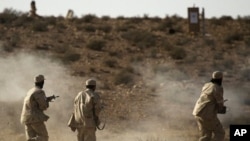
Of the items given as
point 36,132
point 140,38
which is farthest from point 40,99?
point 140,38

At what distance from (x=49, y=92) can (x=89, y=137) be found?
10843 mm

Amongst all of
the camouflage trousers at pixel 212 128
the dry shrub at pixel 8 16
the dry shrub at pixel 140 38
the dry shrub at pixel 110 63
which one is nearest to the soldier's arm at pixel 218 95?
the camouflage trousers at pixel 212 128

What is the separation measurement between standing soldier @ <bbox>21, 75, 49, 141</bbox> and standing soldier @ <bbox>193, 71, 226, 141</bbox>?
10.00 ft

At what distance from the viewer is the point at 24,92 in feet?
72.5

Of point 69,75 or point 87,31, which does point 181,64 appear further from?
point 87,31

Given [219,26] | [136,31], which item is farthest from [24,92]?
[219,26]

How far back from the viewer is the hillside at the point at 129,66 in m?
19.1

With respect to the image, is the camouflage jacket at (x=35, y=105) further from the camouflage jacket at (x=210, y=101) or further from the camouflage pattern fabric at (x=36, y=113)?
the camouflage jacket at (x=210, y=101)

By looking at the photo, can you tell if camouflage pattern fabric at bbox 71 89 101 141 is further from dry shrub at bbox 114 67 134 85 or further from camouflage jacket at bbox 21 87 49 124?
dry shrub at bbox 114 67 134 85

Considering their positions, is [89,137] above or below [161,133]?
above

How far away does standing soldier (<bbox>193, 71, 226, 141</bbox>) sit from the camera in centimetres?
1187

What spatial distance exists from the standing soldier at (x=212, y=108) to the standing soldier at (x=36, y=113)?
10.00 feet

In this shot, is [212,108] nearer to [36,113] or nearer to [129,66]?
[36,113]

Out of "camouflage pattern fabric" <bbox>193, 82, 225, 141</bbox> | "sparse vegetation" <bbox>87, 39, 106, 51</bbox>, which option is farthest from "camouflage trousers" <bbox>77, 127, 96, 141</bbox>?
"sparse vegetation" <bbox>87, 39, 106, 51</bbox>
